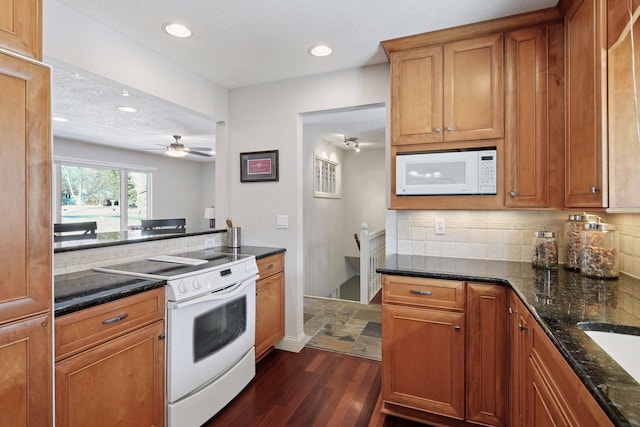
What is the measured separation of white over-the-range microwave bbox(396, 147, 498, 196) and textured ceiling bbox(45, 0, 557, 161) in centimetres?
82

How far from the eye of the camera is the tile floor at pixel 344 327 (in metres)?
Answer: 2.87

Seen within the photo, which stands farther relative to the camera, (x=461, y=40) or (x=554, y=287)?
(x=461, y=40)

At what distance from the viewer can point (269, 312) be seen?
2641 millimetres

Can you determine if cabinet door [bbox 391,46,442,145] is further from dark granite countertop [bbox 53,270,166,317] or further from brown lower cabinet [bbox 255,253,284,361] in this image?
dark granite countertop [bbox 53,270,166,317]

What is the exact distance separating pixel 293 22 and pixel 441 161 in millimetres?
1302

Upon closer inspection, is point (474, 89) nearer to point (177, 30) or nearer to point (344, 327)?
point (177, 30)

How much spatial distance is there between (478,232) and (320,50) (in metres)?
1.77

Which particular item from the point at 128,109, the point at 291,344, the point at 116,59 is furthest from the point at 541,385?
the point at 128,109

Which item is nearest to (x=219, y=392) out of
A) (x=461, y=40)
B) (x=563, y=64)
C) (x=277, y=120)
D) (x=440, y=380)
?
(x=440, y=380)

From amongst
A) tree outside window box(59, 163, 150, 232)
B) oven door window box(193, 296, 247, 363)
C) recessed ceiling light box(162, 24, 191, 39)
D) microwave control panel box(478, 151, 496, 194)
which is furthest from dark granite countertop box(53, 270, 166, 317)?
tree outside window box(59, 163, 150, 232)

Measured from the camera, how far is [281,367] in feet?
8.41

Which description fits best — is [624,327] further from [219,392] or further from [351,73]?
[351,73]

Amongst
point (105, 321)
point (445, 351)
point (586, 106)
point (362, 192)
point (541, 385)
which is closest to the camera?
point (541, 385)

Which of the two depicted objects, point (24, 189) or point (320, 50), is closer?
point (24, 189)
